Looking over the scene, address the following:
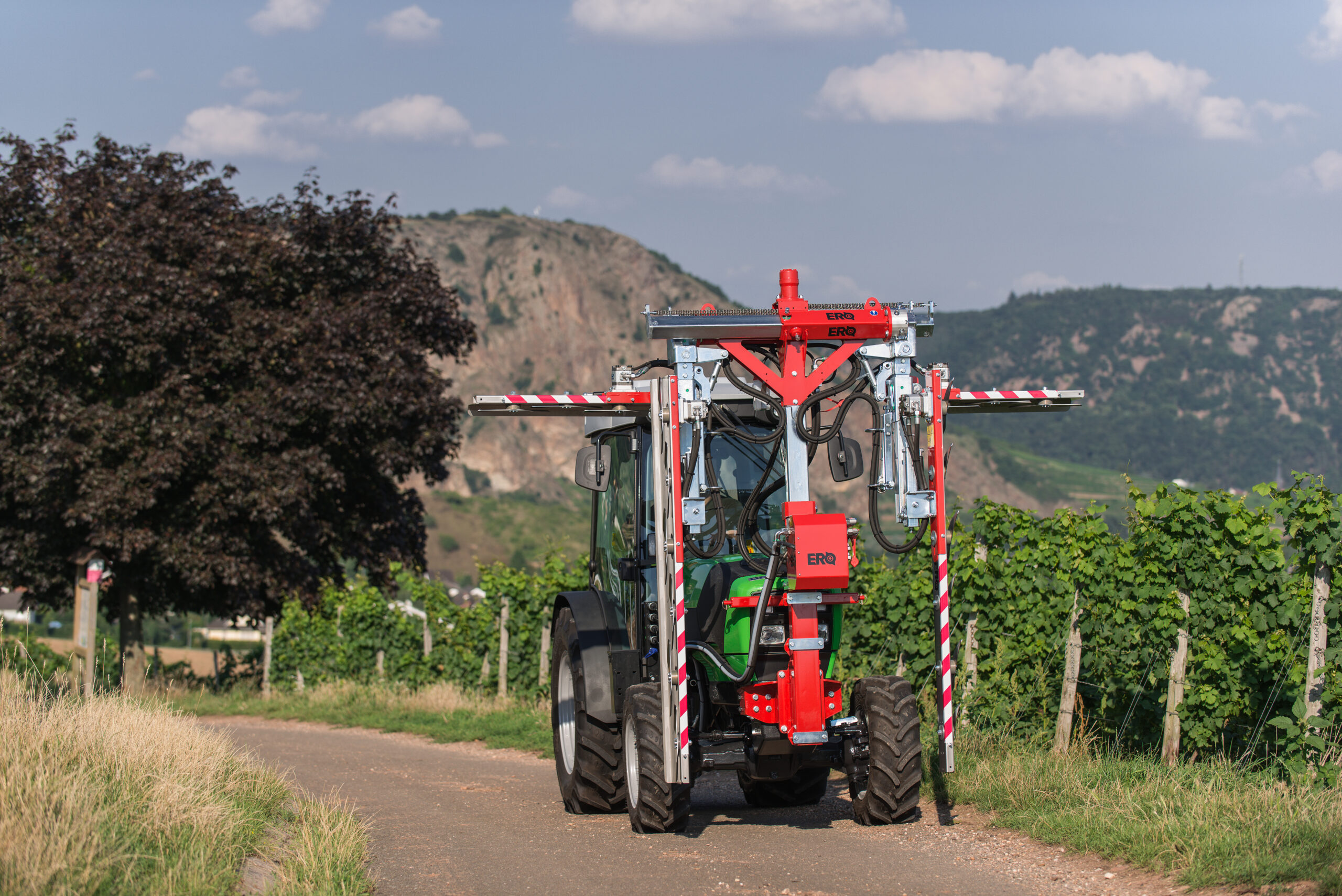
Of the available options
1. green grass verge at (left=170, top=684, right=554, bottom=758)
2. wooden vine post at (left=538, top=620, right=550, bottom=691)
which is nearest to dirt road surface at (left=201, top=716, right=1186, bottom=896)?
green grass verge at (left=170, top=684, right=554, bottom=758)

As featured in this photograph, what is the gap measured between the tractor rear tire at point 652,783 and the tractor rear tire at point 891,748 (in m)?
1.10

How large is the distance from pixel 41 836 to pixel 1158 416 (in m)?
178

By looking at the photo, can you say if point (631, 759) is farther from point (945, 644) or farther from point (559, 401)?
point (559, 401)

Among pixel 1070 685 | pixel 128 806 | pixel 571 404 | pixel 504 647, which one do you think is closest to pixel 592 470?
pixel 571 404

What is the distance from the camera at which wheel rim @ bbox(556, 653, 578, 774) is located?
31.1 ft

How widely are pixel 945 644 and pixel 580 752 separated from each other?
106 inches

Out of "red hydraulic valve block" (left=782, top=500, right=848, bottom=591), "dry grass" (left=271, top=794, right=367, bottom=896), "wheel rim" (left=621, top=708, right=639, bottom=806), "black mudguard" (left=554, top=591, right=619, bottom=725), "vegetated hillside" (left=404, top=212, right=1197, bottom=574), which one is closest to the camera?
"dry grass" (left=271, top=794, right=367, bottom=896)

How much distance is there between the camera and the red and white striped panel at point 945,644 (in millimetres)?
7125

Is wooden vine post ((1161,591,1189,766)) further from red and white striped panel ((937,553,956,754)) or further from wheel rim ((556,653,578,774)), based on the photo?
wheel rim ((556,653,578,774))

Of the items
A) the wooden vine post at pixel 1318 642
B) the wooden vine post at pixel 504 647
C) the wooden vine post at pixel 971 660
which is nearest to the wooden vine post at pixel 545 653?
the wooden vine post at pixel 504 647

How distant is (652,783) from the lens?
7.42 meters

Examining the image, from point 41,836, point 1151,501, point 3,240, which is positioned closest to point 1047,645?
point 1151,501

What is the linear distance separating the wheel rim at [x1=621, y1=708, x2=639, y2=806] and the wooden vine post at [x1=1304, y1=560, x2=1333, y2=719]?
12.7ft

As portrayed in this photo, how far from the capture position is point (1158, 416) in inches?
6688
